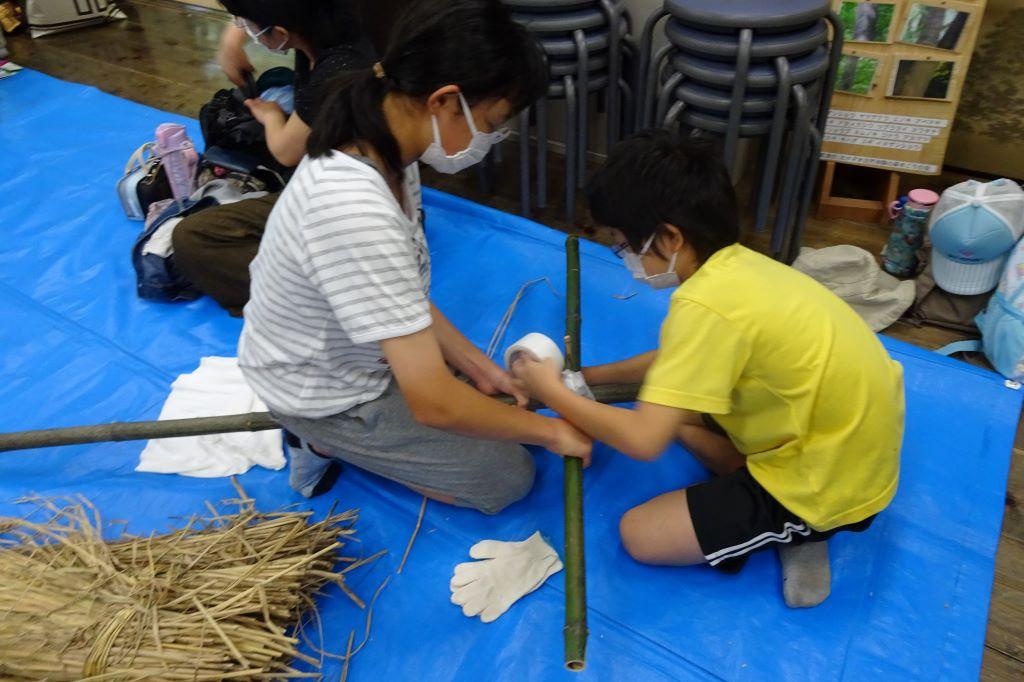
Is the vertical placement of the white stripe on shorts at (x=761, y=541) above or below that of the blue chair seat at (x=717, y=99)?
below

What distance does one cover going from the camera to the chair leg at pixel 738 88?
6.61 feet

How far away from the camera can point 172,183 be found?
8.74ft

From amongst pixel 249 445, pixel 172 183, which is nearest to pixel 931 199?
pixel 249 445

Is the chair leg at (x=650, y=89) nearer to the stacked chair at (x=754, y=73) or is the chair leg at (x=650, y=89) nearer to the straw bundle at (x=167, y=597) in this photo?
the stacked chair at (x=754, y=73)

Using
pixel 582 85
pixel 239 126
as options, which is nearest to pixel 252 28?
pixel 239 126

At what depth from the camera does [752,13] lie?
2029mm

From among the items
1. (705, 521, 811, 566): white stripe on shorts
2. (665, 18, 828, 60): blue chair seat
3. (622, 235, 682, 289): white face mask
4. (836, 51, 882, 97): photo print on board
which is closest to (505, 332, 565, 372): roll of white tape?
(622, 235, 682, 289): white face mask

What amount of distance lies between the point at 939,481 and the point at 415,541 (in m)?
1.23

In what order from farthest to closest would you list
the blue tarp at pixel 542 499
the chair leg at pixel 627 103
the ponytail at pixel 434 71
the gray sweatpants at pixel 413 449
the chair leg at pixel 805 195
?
the chair leg at pixel 627 103, the chair leg at pixel 805 195, the gray sweatpants at pixel 413 449, the blue tarp at pixel 542 499, the ponytail at pixel 434 71

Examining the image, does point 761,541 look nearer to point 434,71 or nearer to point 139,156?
point 434,71

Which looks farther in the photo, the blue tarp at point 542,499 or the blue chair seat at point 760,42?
the blue chair seat at point 760,42

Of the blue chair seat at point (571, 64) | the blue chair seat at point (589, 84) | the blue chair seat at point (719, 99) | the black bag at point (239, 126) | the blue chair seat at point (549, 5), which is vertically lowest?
the black bag at point (239, 126)

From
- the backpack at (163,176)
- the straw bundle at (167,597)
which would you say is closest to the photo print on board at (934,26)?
the straw bundle at (167,597)

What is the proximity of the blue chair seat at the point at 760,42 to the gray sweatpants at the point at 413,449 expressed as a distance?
4.28 feet
